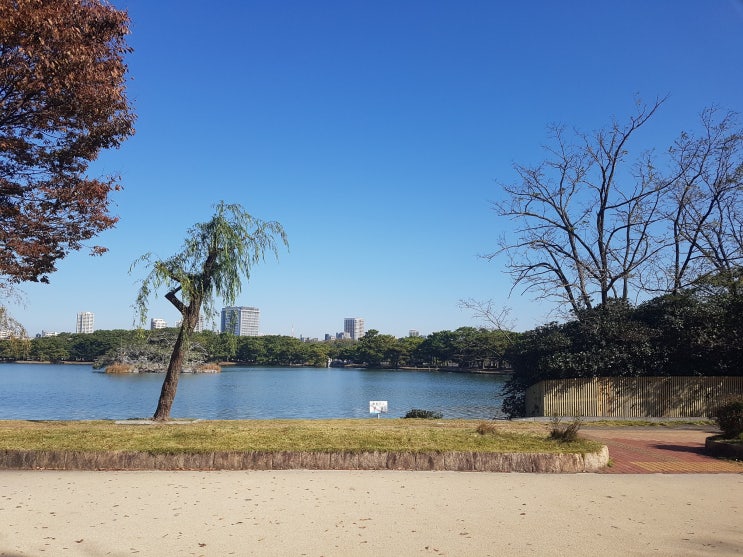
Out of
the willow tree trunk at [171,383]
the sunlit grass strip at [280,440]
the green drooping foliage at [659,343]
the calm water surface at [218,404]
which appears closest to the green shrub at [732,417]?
the sunlit grass strip at [280,440]

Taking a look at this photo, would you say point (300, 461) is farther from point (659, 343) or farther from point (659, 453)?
point (659, 343)

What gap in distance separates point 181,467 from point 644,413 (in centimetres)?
1677

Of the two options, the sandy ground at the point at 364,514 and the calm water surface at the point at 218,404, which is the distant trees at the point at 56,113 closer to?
the sandy ground at the point at 364,514

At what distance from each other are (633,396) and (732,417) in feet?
→ 30.6

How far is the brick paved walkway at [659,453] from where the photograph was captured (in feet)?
31.9

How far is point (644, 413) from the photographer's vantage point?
20312 mm

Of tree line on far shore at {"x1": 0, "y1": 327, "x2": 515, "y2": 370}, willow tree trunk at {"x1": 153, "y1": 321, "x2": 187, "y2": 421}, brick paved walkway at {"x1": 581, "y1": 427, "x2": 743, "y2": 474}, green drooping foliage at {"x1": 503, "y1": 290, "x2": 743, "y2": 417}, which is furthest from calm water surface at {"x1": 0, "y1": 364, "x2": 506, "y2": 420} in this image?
tree line on far shore at {"x1": 0, "y1": 327, "x2": 515, "y2": 370}

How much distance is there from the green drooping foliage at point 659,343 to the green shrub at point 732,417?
8885 mm

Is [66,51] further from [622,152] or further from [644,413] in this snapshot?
[622,152]

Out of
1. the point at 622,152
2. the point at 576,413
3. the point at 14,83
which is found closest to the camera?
the point at 14,83

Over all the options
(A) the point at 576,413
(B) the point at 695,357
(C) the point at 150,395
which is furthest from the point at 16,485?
(C) the point at 150,395

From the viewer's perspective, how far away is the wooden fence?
20031mm

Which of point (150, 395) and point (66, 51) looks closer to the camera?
point (66, 51)

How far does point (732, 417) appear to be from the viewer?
1145cm
